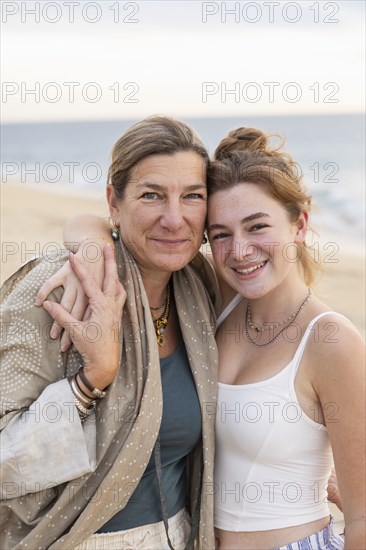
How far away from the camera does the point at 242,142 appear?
123 inches

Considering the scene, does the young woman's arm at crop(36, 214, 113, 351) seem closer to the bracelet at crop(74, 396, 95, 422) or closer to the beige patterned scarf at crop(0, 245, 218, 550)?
the beige patterned scarf at crop(0, 245, 218, 550)

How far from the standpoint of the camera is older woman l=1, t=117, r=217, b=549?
256 cm

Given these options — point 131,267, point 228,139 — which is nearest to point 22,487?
point 131,267

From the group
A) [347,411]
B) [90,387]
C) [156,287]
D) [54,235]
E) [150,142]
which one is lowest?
[347,411]

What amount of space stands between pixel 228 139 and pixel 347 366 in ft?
3.36

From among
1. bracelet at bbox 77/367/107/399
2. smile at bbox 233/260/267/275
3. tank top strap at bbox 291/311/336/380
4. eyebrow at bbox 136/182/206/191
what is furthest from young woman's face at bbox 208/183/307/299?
bracelet at bbox 77/367/107/399

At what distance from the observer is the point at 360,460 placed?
2715mm

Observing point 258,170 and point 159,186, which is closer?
point 159,186

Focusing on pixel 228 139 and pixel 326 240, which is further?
pixel 326 240

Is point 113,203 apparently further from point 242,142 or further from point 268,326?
point 268,326

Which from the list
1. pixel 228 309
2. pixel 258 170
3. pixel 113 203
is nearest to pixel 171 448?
pixel 228 309

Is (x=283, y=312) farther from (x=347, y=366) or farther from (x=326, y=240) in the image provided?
(x=326, y=240)

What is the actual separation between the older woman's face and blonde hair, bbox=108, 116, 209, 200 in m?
0.02

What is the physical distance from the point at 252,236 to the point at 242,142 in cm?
41
